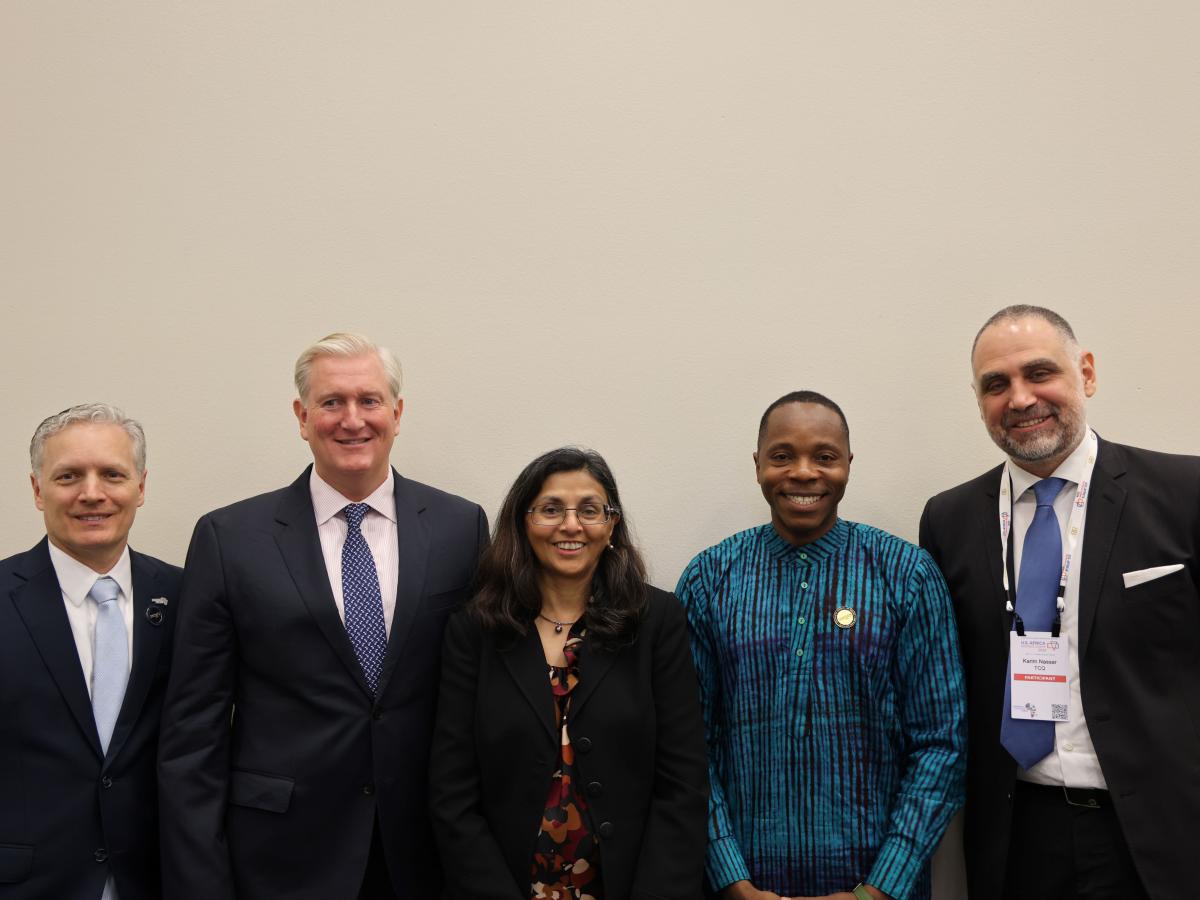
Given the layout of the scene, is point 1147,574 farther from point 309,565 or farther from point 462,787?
point 309,565

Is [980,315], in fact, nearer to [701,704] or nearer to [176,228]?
[701,704]

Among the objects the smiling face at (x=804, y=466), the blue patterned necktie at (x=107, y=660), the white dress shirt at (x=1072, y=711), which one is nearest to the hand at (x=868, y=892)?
the white dress shirt at (x=1072, y=711)

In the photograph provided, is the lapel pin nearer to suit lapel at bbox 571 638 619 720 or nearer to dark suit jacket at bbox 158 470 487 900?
suit lapel at bbox 571 638 619 720

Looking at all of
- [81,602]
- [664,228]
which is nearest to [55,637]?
[81,602]

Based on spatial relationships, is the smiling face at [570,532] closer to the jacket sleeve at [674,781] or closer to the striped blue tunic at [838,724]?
the jacket sleeve at [674,781]

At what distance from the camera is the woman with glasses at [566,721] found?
2207 millimetres

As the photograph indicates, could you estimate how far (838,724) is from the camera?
7.88ft

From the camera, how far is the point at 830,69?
3.05 metres

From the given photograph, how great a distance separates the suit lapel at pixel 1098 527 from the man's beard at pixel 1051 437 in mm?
107

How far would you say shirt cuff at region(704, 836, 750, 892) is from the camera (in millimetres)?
2385

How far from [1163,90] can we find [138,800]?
3623 mm

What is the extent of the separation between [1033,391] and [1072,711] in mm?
808

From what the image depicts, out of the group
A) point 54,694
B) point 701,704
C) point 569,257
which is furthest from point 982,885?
point 54,694

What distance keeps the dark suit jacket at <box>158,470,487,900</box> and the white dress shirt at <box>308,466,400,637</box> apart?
5 cm
